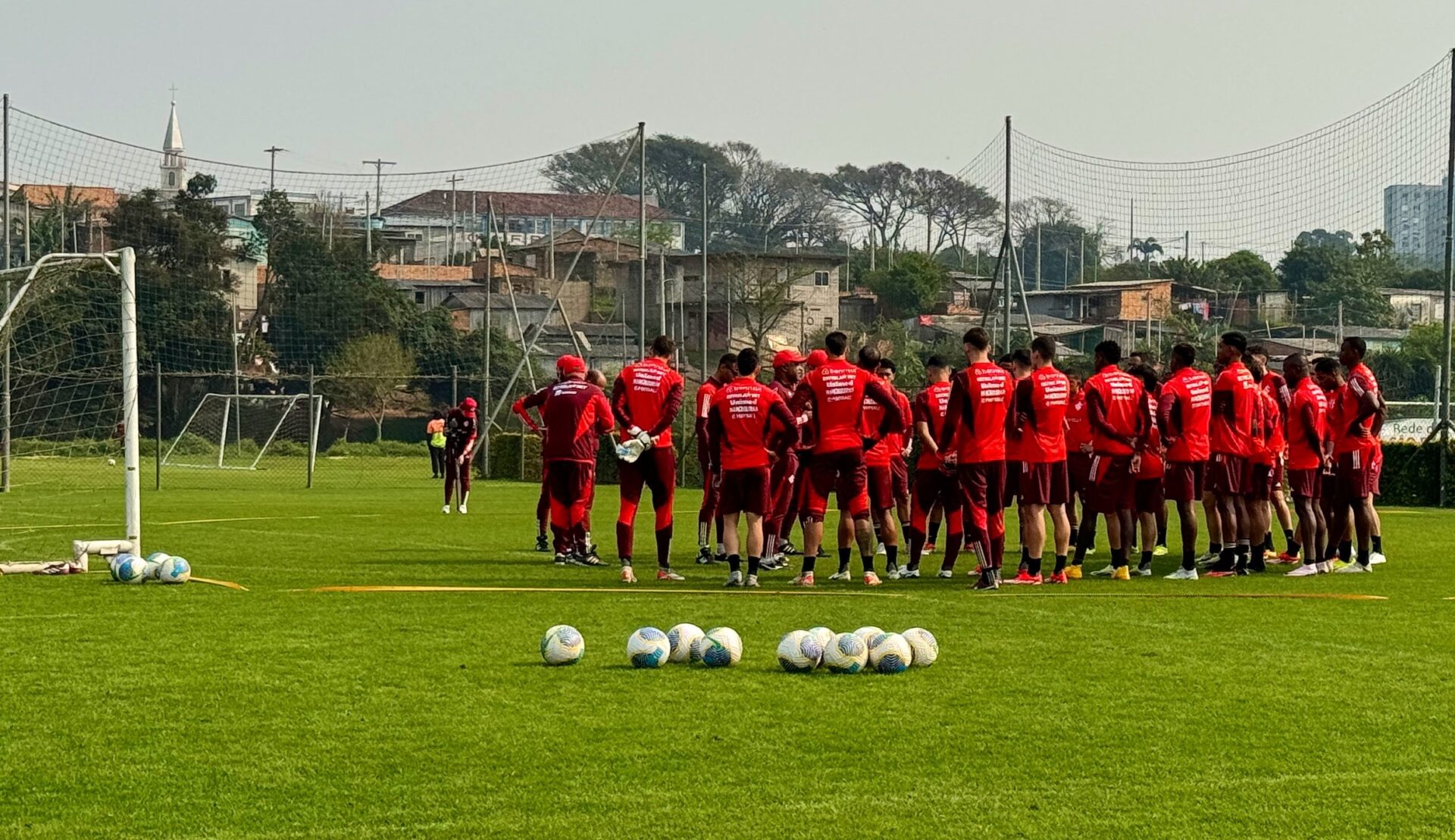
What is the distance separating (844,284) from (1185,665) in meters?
90.6

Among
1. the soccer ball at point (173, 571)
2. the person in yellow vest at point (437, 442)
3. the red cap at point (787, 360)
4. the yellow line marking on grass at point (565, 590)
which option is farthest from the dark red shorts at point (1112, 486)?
the person in yellow vest at point (437, 442)

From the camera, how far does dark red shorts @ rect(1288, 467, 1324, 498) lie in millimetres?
16906

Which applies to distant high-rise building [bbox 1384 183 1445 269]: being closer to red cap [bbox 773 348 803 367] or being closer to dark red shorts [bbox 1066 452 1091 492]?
dark red shorts [bbox 1066 452 1091 492]

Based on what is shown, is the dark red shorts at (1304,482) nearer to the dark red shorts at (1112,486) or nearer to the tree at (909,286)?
the dark red shorts at (1112,486)

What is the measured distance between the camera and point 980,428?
50.5ft

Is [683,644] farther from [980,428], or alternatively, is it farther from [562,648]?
[980,428]

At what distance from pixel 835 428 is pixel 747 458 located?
82 centimetres

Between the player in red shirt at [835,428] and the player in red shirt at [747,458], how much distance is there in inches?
11.0

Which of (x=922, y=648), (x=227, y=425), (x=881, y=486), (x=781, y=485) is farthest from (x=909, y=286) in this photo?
(x=922, y=648)

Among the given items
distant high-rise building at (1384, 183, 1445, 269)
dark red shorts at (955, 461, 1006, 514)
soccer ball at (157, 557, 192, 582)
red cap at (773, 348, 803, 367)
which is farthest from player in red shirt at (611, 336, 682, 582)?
distant high-rise building at (1384, 183, 1445, 269)

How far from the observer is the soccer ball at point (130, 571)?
14703 millimetres

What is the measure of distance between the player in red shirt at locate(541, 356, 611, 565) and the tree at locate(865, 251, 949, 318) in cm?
7077

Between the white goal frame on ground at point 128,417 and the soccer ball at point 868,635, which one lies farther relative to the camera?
the white goal frame on ground at point 128,417

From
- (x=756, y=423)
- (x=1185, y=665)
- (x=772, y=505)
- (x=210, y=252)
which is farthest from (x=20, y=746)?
(x=210, y=252)
